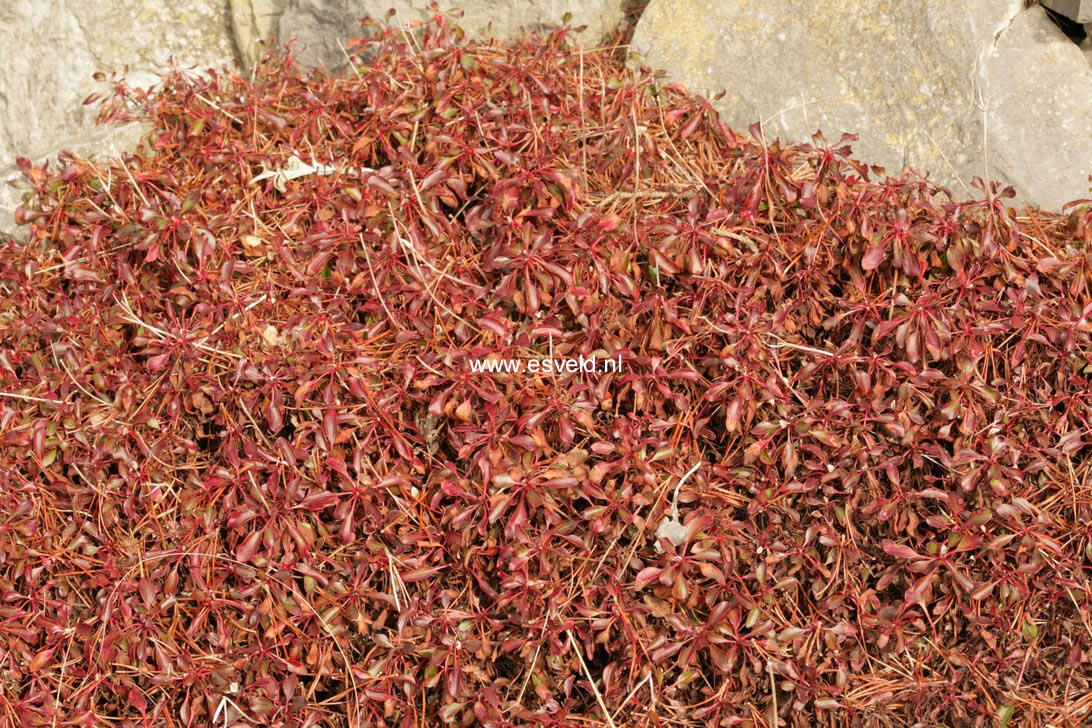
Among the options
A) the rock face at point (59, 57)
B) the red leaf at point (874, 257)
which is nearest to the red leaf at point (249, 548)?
the red leaf at point (874, 257)

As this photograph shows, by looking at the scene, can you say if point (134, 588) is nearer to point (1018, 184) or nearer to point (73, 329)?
point (73, 329)

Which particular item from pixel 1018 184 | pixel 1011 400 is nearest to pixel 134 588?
pixel 1011 400

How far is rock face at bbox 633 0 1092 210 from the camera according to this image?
3.04m

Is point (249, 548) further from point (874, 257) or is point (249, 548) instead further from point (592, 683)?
point (874, 257)

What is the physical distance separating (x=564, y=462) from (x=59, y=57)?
115 inches

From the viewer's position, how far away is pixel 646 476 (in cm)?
245

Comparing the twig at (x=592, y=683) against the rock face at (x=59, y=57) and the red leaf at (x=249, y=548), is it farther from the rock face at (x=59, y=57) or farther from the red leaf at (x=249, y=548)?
the rock face at (x=59, y=57)

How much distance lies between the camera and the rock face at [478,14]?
349 centimetres

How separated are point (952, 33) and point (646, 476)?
199cm

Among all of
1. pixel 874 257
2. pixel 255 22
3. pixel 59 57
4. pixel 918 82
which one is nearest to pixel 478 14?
pixel 255 22

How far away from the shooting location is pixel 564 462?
249cm

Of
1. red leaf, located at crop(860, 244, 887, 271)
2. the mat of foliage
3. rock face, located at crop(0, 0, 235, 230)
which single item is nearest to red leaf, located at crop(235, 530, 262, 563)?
the mat of foliage

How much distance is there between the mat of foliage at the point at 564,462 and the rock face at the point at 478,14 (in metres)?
0.84

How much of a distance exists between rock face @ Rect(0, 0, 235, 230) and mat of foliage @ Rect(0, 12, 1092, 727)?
4.02ft
